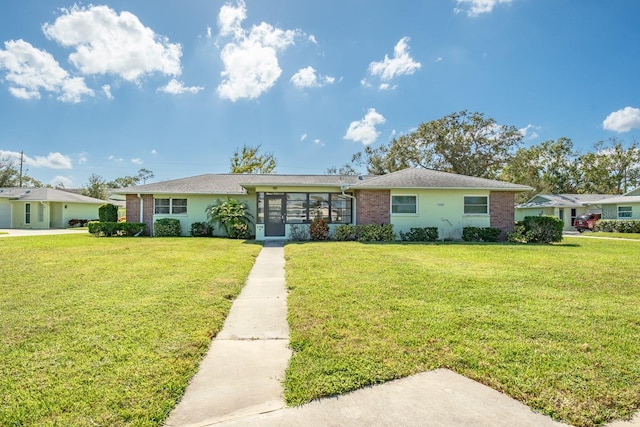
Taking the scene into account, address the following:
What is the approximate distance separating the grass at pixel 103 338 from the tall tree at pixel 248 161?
33.7 meters

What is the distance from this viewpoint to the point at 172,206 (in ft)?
60.3

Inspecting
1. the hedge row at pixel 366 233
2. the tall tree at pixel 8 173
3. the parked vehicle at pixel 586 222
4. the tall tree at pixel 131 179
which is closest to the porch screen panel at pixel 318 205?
the hedge row at pixel 366 233

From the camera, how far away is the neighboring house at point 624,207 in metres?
25.1

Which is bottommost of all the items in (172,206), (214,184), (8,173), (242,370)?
(242,370)

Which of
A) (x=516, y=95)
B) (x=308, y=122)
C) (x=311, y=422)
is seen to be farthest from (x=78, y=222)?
(x=516, y=95)

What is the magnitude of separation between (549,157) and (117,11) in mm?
51403

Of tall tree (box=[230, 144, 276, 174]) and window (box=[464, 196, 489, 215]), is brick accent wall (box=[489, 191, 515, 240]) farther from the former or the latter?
tall tree (box=[230, 144, 276, 174])

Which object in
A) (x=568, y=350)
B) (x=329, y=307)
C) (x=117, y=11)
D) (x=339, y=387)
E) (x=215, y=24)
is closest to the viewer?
(x=339, y=387)

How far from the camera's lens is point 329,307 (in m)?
4.75

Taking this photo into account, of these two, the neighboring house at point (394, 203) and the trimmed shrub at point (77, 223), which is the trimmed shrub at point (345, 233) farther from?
the trimmed shrub at point (77, 223)

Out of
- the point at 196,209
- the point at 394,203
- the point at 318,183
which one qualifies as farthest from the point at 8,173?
the point at 394,203

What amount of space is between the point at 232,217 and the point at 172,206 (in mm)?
4124

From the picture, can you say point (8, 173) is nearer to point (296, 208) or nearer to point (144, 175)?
point (144, 175)

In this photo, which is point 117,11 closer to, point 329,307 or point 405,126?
point 329,307
